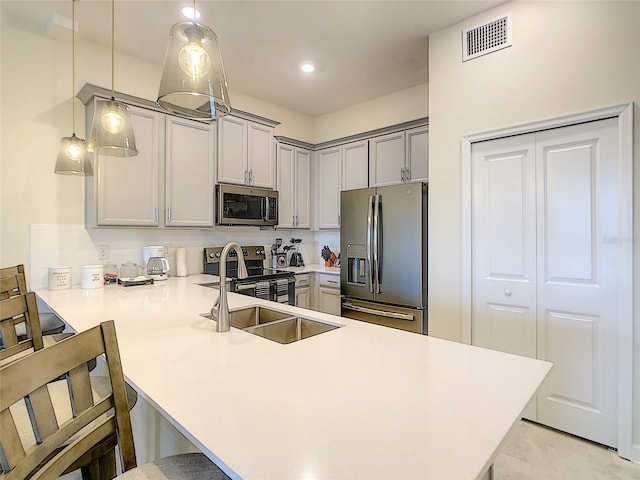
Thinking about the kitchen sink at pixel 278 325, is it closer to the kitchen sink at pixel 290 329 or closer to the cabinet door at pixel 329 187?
the kitchen sink at pixel 290 329

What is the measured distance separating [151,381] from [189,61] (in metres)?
1.20

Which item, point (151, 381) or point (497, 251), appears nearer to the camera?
point (151, 381)

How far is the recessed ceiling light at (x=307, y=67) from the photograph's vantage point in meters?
3.31

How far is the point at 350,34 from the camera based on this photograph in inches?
110

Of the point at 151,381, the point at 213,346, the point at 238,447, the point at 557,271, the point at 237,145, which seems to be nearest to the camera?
the point at 238,447

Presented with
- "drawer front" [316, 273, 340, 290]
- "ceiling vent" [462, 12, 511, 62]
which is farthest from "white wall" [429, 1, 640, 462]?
"drawer front" [316, 273, 340, 290]

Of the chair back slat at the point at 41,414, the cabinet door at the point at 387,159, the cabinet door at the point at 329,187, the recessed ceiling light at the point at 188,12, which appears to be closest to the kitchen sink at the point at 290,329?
the chair back slat at the point at 41,414

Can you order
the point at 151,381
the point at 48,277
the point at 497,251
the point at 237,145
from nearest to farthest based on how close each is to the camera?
the point at 151,381 < the point at 497,251 < the point at 48,277 < the point at 237,145

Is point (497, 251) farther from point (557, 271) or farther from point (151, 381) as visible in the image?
point (151, 381)

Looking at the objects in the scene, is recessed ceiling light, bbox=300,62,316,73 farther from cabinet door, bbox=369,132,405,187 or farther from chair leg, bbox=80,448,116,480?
chair leg, bbox=80,448,116,480

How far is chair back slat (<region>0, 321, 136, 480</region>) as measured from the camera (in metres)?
0.69

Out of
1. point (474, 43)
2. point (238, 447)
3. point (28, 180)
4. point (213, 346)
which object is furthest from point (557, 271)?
point (28, 180)

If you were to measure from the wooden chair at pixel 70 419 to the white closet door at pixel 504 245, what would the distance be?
2146 millimetres

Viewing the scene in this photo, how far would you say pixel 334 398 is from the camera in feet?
3.04
